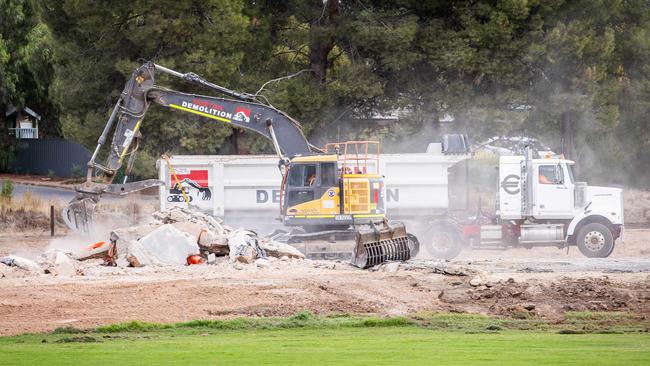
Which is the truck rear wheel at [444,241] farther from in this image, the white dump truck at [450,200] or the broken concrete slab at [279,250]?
the broken concrete slab at [279,250]

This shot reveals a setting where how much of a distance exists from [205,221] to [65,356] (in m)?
14.0

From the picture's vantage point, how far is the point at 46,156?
68.1m

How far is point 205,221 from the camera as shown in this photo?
93.4ft

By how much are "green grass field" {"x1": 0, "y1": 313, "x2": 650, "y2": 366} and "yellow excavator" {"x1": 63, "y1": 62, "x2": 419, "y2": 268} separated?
27.2 feet

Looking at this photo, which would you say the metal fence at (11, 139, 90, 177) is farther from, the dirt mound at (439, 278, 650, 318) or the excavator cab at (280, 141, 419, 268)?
the dirt mound at (439, 278, 650, 318)

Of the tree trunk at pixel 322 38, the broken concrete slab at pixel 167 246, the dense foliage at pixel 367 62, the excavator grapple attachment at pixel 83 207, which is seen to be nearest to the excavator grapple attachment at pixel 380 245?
the broken concrete slab at pixel 167 246

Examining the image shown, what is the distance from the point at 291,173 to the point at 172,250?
3885 millimetres

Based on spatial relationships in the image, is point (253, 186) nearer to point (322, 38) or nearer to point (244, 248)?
point (244, 248)

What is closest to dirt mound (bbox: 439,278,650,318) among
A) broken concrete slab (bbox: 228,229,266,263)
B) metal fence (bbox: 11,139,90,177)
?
broken concrete slab (bbox: 228,229,266,263)

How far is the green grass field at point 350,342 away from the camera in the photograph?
1406 centimetres

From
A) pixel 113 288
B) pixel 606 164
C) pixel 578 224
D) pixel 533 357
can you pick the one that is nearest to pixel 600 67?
pixel 606 164

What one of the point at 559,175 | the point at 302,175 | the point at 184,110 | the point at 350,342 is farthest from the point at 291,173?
the point at 350,342

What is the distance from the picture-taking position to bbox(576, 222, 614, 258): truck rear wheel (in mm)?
30734

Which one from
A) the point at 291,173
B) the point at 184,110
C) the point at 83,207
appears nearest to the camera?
the point at 291,173
